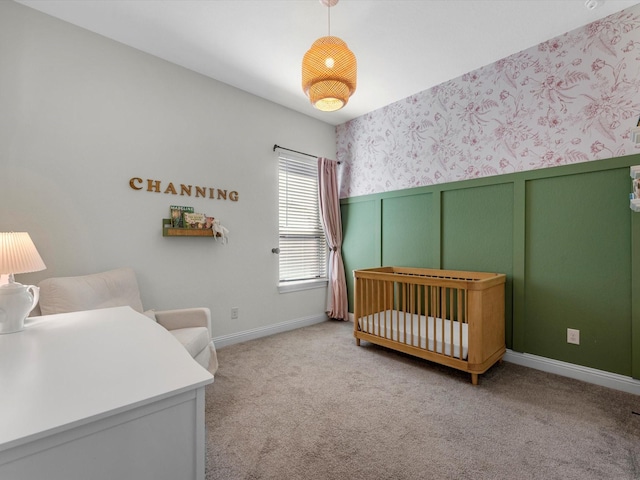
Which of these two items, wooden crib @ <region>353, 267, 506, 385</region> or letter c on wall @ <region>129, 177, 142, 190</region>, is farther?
letter c on wall @ <region>129, 177, 142, 190</region>

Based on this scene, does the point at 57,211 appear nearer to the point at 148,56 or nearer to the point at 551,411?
the point at 148,56

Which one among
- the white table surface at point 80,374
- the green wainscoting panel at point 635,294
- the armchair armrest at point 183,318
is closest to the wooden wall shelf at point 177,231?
the armchair armrest at point 183,318

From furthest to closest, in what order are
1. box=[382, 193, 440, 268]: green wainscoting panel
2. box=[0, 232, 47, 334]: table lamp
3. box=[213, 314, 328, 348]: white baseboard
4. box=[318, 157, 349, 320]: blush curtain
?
box=[318, 157, 349, 320]: blush curtain < box=[382, 193, 440, 268]: green wainscoting panel < box=[213, 314, 328, 348]: white baseboard < box=[0, 232, 47, 334]: table lamp

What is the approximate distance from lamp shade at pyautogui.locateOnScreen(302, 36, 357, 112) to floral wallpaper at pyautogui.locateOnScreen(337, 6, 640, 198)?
156 centimetres

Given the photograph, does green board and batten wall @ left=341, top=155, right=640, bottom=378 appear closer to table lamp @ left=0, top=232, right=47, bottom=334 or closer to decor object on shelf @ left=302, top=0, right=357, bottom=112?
decor object on shelf @ left=302, top=0, right=357, bottom=112

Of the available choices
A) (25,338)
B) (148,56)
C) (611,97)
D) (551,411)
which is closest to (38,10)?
(148,56)

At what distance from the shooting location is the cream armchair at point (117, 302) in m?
1.82

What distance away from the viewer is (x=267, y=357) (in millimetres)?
2627

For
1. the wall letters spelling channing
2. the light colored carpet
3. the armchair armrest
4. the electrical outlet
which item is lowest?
the light colored carpet

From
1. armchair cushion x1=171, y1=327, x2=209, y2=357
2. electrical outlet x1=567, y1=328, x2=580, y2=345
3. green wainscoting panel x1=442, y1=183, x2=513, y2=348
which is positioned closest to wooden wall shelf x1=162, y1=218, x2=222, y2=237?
armchair cushion x1=171, y1=327, x2=209, y2=357

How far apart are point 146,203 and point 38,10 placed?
143cm

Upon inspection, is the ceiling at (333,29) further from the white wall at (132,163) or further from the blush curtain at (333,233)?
the blush curtain at (333,233)

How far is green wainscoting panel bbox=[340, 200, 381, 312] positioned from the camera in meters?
3.60

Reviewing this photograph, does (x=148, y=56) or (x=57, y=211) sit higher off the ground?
(x=148, y=56)
